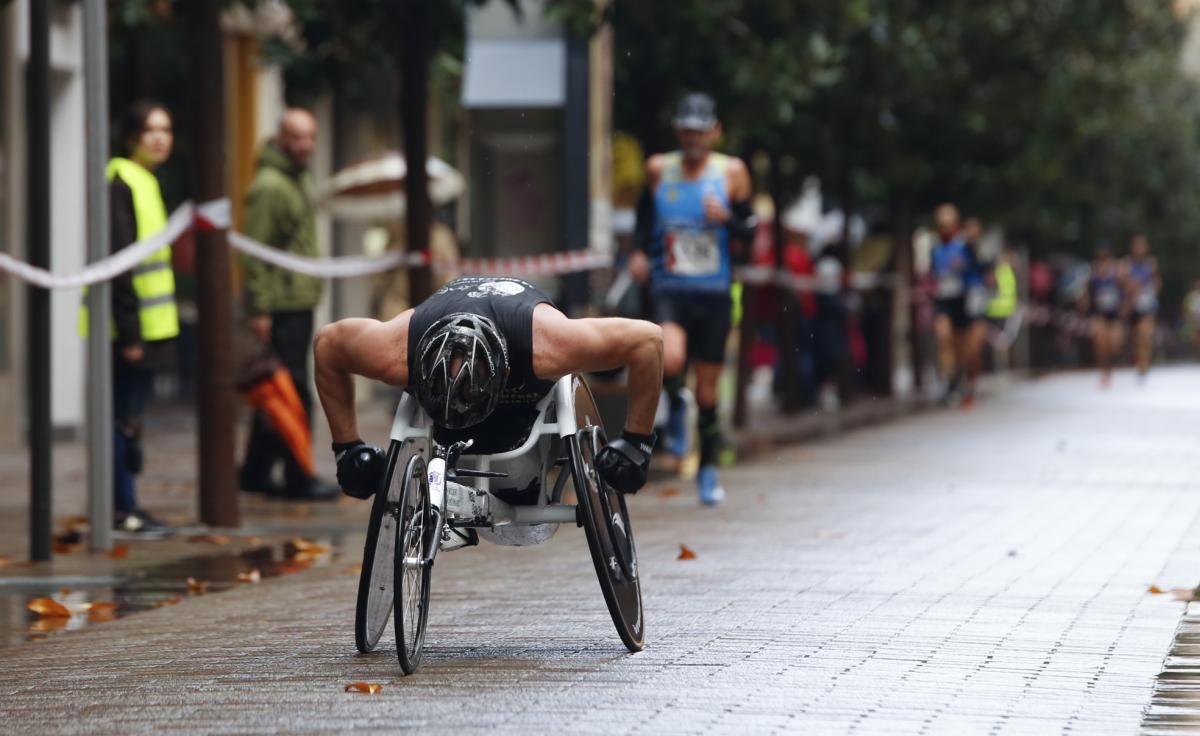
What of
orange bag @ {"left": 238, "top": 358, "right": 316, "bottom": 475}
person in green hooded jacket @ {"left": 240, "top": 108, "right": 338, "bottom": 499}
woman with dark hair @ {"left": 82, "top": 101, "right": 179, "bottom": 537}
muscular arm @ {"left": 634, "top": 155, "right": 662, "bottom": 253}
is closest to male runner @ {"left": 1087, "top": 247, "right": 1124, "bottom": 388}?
muscular arm @ {"left": 634, "top": 155, "right": 662, "bottom": 253}

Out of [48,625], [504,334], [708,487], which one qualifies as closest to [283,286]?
[708,487]

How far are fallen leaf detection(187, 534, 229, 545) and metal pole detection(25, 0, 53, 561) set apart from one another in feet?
3.82

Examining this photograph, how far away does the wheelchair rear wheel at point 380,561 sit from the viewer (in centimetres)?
701

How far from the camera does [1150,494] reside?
540 inches

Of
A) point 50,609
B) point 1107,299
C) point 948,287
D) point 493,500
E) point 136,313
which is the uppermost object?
point 136,313

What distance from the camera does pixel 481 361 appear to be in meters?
7.00

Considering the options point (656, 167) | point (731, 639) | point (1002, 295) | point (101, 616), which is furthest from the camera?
point (1002, 295)

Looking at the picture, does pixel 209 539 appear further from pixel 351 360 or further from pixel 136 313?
pixel 351 360

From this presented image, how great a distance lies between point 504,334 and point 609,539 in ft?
2.18

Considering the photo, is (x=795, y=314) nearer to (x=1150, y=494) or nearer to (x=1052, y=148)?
(x=1052, y=148)

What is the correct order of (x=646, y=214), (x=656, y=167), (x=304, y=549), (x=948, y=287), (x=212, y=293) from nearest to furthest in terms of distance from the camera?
(x=304, y=549)
(x=212, y=293)
(x=656, y=167)
(x=646, y=214)
(x=948, y=287)

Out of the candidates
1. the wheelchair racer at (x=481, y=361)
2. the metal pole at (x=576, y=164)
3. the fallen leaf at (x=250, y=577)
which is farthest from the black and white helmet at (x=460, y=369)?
the metal pole at (x=576, y=164)

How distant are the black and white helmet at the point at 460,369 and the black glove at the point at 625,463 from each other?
0.37 metres

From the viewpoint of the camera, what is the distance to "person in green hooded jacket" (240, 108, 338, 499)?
44.0ft
